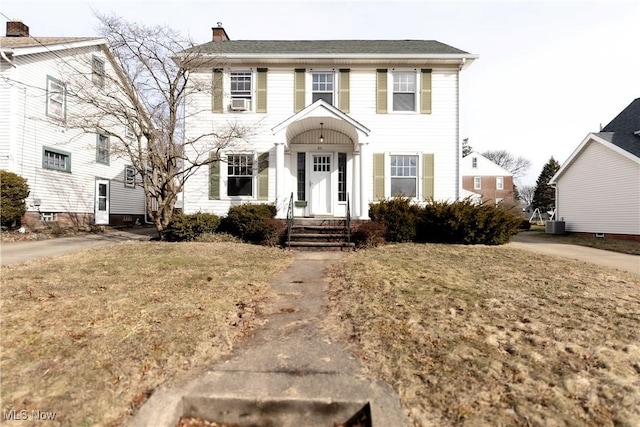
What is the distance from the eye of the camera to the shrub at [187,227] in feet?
34.0

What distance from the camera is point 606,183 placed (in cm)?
1470

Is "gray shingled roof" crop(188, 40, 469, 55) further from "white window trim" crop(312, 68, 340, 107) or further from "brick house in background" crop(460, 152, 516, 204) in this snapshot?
"brick house in background" crop(460, 152, 516, 204)

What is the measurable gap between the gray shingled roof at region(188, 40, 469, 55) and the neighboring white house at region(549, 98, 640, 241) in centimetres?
817

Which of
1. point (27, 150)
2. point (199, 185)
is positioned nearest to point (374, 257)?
point (199, 185)

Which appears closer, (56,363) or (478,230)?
(56,363)

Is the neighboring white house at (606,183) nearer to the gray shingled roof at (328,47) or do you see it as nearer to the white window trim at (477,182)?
the gray shingled roof at (328,47)

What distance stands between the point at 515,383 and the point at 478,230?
7828 mm

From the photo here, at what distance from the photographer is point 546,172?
39469 millimetres

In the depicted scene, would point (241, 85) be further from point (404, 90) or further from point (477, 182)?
point (477, 182)

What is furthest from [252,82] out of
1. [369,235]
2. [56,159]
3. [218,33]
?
[56,159]

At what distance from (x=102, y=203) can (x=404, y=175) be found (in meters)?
14.7

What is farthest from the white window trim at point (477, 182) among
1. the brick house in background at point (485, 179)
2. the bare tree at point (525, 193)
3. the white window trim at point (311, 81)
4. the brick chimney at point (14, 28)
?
the brick chimney at point (14, 28)

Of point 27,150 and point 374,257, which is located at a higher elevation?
point 27,150

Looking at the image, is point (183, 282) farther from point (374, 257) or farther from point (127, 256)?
point (374, 257)
